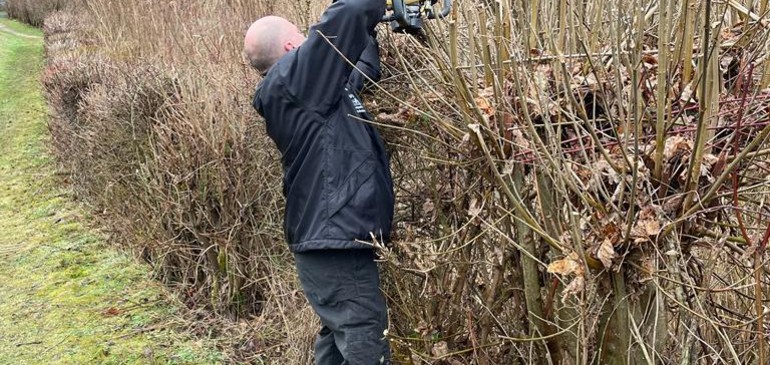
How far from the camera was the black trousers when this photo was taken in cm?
332

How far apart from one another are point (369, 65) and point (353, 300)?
110cm

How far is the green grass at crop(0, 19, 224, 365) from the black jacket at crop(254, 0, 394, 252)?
81.1 inches

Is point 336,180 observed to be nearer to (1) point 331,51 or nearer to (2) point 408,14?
(1) point 331,51

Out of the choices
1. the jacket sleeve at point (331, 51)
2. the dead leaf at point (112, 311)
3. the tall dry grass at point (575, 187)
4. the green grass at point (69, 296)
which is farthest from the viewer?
the dead leaf at point (112, 311)

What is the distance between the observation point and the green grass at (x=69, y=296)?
4957 millimetres

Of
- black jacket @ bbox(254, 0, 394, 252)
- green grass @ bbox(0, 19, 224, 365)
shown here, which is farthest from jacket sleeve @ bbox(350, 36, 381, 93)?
green grass @ bbox(0, 19, 224, 365)

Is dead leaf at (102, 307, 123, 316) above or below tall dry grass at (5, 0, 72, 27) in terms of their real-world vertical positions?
below

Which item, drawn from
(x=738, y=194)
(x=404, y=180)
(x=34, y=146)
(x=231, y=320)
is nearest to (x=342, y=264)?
(x=404, y=180)

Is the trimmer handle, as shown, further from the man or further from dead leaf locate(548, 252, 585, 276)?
dead leaf locate(548, 252, 585, 276)

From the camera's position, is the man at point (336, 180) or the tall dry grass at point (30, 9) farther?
the tall dry grass at point (30, 9)

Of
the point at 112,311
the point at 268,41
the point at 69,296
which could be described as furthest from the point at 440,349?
the point at 69,296

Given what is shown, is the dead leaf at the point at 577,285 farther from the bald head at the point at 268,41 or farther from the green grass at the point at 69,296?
the green grass at the point at 69,296

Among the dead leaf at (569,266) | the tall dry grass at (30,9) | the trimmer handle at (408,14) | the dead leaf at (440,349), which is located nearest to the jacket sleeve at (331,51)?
the trimmer handle at (408,14)

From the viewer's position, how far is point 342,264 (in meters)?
3.32
